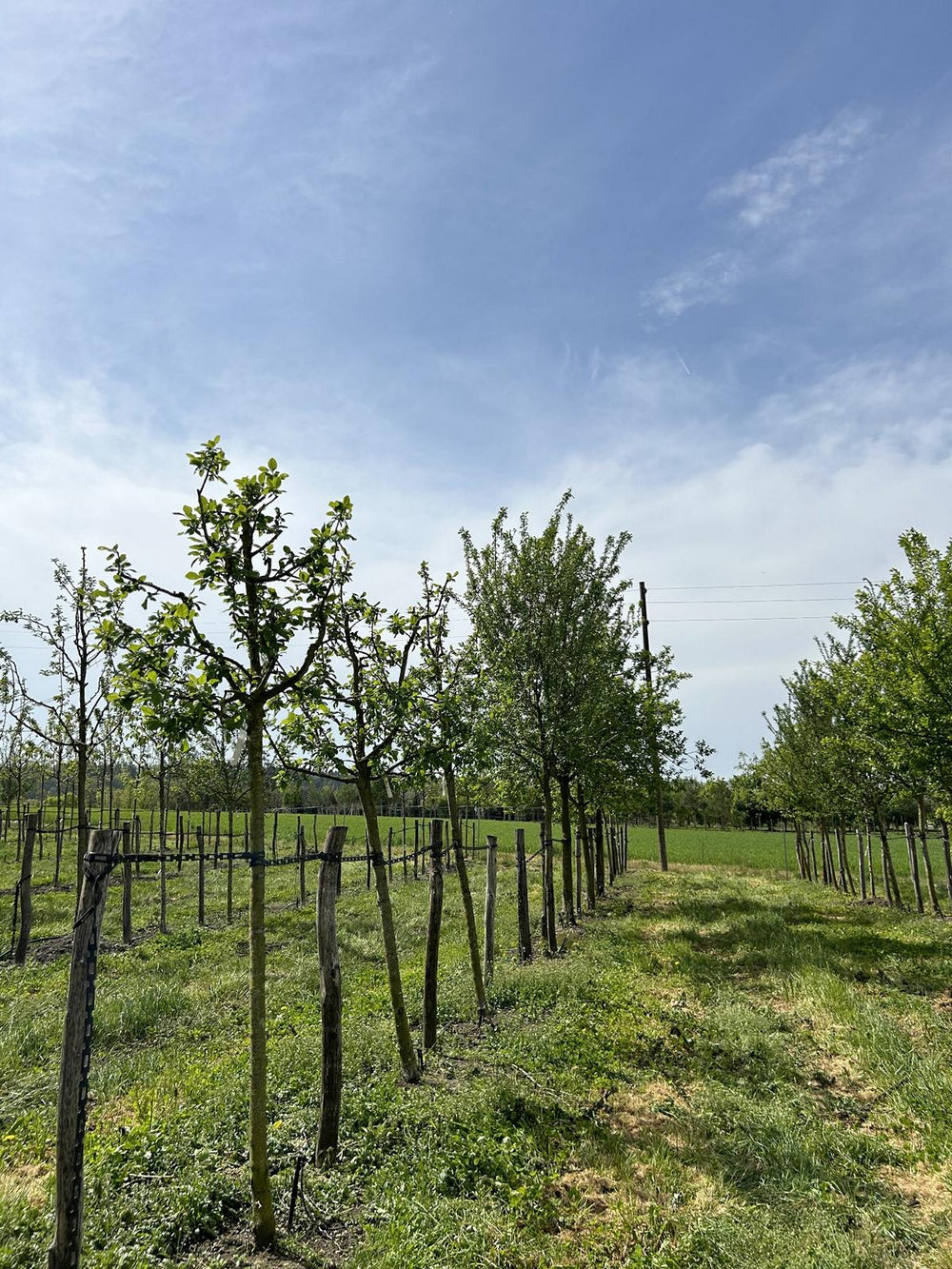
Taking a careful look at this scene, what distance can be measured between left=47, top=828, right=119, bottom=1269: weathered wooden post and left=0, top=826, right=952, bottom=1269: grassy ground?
0.58 m

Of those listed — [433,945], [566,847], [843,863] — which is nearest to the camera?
[433,945]

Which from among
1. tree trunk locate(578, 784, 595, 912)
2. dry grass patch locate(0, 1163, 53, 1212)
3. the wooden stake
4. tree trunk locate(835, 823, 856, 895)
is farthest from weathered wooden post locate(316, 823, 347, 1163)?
tree trunk locate(835, 823, 856, 895)

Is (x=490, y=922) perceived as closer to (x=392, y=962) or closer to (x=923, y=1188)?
(x=392, y=962)

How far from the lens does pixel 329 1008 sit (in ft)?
18.3

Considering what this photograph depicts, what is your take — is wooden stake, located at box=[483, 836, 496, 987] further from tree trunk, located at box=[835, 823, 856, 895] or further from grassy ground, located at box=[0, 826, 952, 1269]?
tree trunk, located at box=[835, 823, 856, 895]

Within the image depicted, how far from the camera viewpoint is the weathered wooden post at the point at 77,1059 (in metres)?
3.71

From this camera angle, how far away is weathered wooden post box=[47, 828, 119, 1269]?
3.71 metres

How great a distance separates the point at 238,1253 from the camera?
423 centimetres

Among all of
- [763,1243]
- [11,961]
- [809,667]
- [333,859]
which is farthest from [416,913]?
[809,667]

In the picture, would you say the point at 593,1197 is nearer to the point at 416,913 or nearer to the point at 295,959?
the point at 295,959

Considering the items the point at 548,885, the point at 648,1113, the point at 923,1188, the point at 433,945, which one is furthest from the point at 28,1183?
the point at 548,885

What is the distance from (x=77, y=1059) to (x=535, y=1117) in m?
3.91

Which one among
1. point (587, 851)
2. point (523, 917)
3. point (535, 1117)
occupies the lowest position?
point (535, 1117)

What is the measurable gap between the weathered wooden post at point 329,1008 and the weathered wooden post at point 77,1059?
5.66ft
